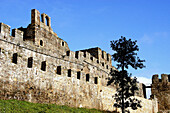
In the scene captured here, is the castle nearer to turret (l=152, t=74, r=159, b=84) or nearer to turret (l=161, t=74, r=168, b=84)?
turret (l=152, t=74, r=159, b=84)

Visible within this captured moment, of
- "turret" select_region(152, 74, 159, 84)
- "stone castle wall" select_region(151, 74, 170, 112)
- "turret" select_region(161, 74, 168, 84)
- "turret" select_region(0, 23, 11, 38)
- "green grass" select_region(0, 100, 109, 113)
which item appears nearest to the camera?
"green grass" select_region(0, 100, 109, 113)

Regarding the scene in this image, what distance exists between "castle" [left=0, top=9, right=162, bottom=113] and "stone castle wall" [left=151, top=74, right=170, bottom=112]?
13.8 m

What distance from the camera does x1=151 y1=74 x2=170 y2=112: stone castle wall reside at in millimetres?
35844

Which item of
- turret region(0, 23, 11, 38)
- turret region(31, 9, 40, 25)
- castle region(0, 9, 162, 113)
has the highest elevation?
turret region(31, 9, 40, 25)

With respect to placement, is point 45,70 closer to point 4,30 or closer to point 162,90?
point 4,30

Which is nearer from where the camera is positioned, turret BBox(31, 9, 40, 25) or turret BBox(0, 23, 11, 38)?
turret BBox(0, 23, 11, 38)

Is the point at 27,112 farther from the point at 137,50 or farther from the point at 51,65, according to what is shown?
the point at 137,50

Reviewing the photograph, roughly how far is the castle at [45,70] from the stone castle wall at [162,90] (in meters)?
13.8

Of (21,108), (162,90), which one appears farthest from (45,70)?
(162,90)

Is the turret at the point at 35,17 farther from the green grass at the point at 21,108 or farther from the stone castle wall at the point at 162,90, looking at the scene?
the stone castle wall at the point at 162,90

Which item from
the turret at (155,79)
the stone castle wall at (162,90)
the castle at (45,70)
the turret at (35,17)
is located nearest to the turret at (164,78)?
the stone castle wall at (162,90)

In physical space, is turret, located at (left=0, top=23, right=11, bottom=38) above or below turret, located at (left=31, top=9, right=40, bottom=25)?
below

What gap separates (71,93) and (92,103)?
2870mm

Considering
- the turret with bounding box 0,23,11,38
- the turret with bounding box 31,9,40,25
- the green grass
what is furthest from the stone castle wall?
the turret with bounding box 0,23,11,38
